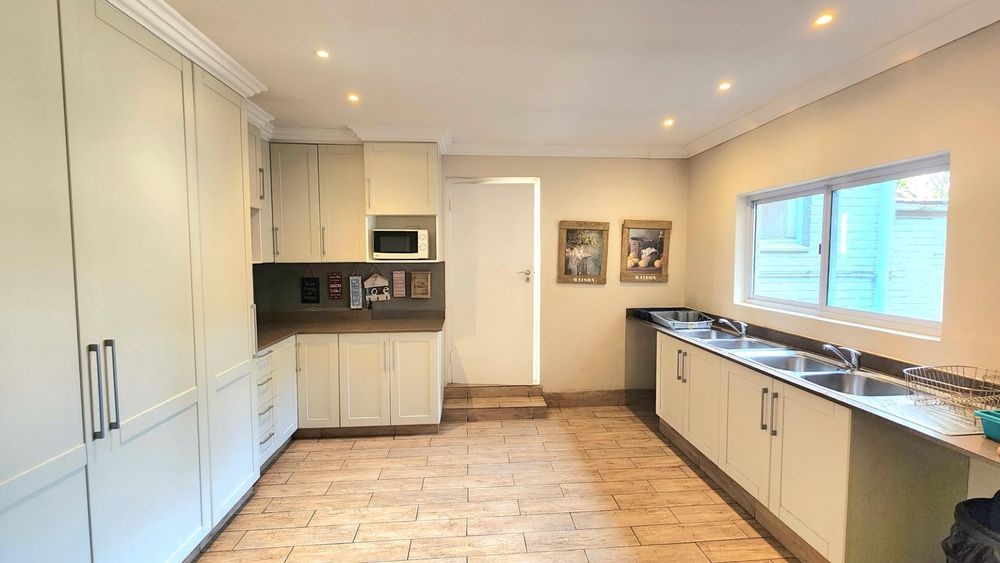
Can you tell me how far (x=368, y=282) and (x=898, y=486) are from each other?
3782mm

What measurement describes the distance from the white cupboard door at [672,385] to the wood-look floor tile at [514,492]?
116cm

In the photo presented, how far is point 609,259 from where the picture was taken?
4141mm

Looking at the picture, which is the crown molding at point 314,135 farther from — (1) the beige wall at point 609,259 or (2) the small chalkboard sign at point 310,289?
(1) the beige wall at point 609,259

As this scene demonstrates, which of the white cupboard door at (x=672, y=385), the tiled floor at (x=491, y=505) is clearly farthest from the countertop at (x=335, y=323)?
the white cupboard door at (x=672, y=385)

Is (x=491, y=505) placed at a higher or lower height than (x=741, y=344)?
lower

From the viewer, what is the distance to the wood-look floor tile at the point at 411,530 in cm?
222

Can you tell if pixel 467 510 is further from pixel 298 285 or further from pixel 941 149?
pixel 941 149

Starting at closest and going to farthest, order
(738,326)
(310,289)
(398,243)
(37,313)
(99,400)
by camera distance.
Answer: (37,313) → (99,400) → (738,326) → (398,243) → (310,289)

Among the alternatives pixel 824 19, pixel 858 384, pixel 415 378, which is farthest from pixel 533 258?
Result: pixel 824 19

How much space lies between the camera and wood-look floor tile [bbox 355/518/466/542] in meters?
2.22

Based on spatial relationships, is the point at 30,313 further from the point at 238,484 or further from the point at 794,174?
the point at 794,174

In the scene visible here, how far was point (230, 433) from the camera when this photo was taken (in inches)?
90.8

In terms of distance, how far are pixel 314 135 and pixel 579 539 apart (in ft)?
11.7

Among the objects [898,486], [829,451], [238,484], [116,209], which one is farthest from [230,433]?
[898,486]
